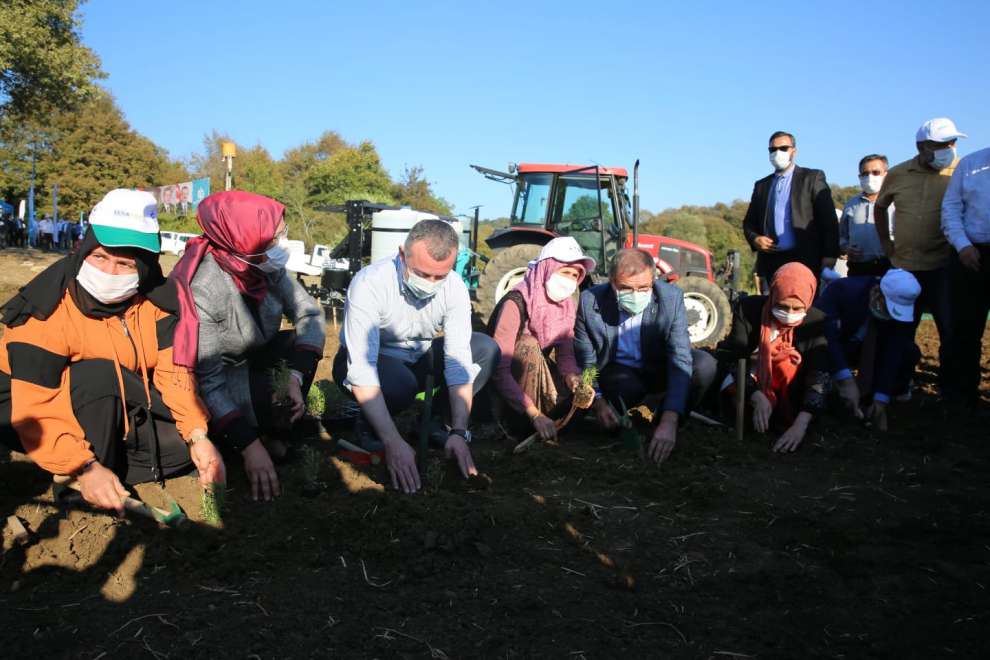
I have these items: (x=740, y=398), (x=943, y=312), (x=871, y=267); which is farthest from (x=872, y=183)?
(x=740, y=398)

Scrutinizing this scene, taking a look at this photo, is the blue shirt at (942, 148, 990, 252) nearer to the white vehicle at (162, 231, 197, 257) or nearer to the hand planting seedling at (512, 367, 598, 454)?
the hand planting seedling at (512, 367, 598, 454)

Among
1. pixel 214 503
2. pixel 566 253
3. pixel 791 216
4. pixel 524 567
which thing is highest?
pixel 791 216

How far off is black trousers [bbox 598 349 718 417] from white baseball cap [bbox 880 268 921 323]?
1.13 m

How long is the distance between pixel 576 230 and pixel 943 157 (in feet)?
14.7

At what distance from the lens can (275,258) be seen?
3.37 metres

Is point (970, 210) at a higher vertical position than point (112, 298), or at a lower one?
higher

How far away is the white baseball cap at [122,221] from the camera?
2703 millimetres

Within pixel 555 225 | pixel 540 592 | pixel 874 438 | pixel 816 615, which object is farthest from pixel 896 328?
pixel 555 225

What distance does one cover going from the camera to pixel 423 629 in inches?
86.5

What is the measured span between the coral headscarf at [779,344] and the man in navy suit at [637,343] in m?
0.32

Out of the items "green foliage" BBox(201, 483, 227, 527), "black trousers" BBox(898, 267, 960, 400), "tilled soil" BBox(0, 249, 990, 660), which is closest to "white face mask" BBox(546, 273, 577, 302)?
"tilled soil" BBox(0, 249, 990, 660)

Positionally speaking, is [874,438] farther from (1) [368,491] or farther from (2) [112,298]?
(2) [112,298]

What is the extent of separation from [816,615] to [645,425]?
233cm

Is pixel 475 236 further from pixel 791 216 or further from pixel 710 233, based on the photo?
pixel 710 233
